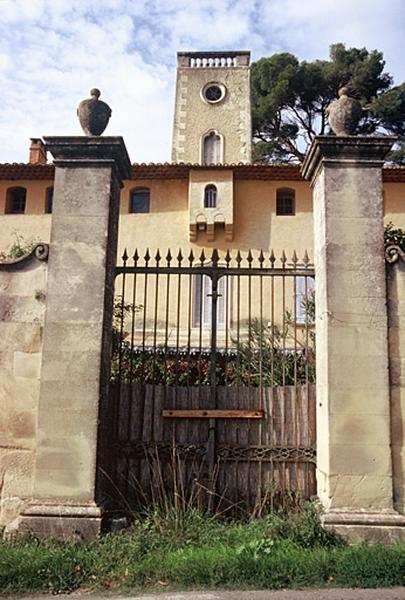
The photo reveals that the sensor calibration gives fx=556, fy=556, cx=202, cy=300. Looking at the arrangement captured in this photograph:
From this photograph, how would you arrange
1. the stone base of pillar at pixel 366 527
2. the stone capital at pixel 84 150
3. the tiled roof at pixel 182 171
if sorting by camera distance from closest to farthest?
the stone base of pillar at pixel 366 527 → the stone capital at pixel 84 150 → the tiled roof at pixel 182 171

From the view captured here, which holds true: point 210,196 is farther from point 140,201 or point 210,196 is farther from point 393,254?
A: point 393,254

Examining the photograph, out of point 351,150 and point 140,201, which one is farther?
point 140,201

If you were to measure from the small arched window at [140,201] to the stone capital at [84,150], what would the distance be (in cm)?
1295

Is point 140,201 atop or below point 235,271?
atop

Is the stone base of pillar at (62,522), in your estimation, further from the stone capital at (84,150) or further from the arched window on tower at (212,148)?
the arched window on tower at (212,148)

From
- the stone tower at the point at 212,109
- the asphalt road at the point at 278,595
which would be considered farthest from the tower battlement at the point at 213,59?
the asphalt road at the point at 278,595

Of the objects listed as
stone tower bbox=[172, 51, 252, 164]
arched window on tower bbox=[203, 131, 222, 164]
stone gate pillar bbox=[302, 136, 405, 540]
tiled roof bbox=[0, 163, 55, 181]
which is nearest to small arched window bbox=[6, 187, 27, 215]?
tiled roof bbox=[0, 163, 55, 181]

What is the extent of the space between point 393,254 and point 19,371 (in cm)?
389

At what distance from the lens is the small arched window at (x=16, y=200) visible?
1897cm

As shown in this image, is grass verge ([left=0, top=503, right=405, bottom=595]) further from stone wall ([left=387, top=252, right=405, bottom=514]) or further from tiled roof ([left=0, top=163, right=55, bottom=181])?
tiled roof ([left=0, top=163, right=55, bottom=181])

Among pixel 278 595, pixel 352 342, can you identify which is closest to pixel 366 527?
pixel 278 595

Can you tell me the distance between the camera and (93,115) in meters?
5.90

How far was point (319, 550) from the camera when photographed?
456cm

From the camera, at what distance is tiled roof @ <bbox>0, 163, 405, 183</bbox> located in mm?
17625
